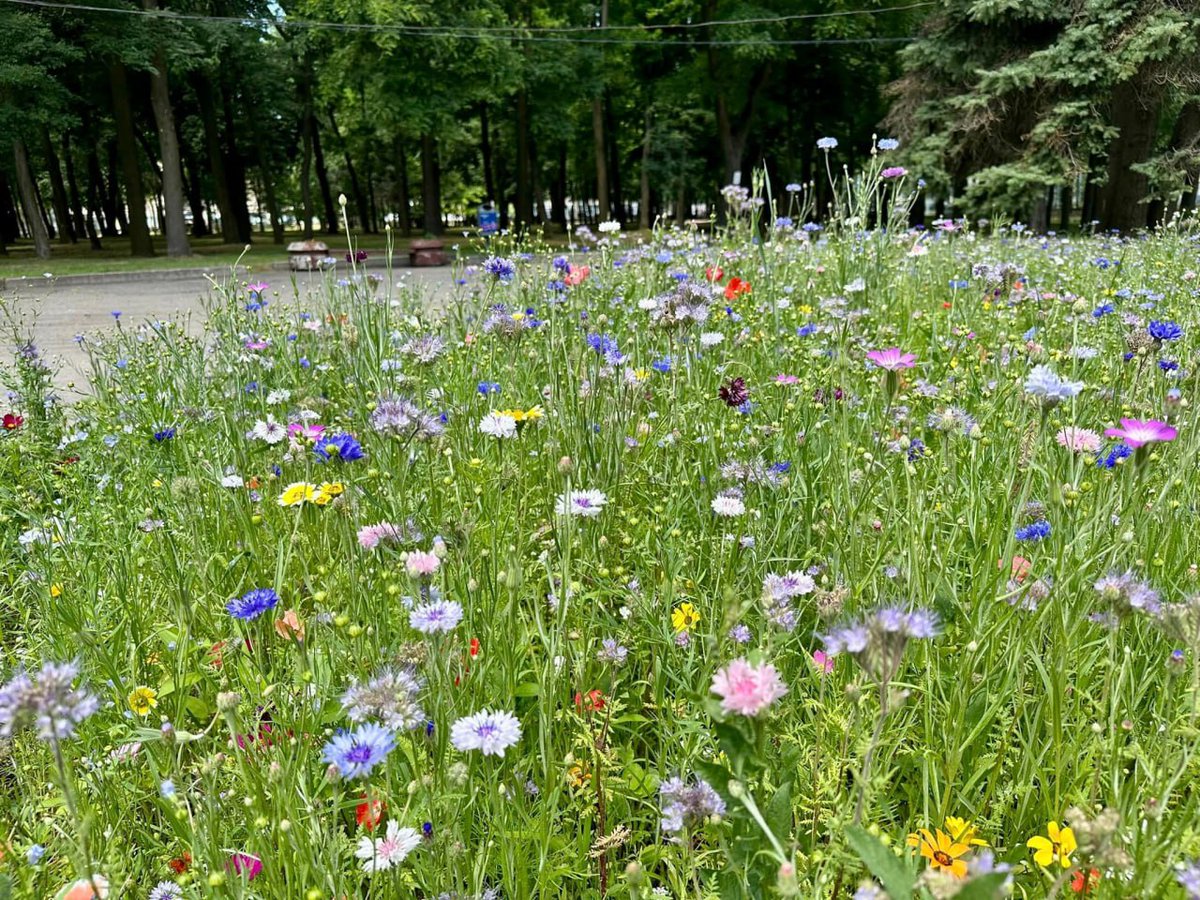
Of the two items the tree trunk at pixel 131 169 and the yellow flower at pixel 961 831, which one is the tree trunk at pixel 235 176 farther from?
the yellow flower at pixel 961 831

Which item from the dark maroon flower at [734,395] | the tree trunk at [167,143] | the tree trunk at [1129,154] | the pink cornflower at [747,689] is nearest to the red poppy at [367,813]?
the pink cornflower at [747,689]

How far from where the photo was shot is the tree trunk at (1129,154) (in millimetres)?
15922

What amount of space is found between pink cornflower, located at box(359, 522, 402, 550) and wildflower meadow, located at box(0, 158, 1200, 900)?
A: 0.14 ft

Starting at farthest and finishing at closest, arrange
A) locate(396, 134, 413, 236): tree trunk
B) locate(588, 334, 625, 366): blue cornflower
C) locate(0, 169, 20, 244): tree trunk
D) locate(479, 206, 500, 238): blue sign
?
locate(396, 134, 413, 236): tree trunk → locate(0, 169, 20, 244): tree trunk → locate(479, 206, 500, 238): blue sign → locate(588, 334, 625, 366): blue cornflower

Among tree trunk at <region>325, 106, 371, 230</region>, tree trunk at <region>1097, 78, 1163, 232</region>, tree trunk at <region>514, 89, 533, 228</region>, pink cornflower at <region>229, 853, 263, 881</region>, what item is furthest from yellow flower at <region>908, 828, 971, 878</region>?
tree trunk at <region>325, 106, 371, 230</region>

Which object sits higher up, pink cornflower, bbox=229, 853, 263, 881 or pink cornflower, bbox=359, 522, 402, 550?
pink cornflower, bbox=359, 522, 402, 550

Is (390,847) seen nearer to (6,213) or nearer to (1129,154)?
(1129,154)

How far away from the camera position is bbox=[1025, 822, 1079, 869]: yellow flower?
1.18 metres

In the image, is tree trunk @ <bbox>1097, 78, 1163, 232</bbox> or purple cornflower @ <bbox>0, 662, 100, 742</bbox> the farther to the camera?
tree trunk @ <bbox>1097, 78, 1163, 232</bbox>

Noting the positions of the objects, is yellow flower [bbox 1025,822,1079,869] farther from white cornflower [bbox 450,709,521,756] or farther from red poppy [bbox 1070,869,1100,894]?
white cornflower [bbox 450,709,521,756]

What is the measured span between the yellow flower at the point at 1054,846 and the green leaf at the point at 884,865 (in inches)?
17.4

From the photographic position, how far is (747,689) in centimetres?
96

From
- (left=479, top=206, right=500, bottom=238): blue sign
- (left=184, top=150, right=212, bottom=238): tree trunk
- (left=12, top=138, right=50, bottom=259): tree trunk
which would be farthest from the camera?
(left=184, top=150, right=212, bottom=238): tree trunk

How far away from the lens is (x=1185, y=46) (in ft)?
45.0
